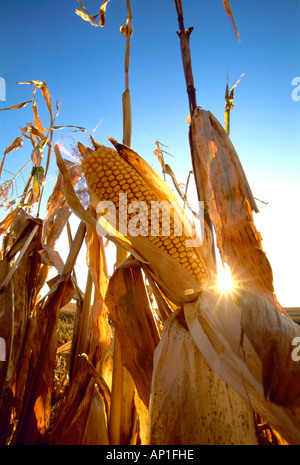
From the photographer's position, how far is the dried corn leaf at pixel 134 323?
4.15ft

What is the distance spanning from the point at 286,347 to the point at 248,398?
0.20 meters

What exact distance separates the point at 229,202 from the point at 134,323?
0.83m

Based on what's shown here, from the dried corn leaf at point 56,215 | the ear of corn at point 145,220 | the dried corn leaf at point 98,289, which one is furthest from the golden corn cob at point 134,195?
the dried corn leaf at point 56,215

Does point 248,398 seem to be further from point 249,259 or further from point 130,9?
point 130,9

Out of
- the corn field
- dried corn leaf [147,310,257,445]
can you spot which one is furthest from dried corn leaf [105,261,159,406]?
dried corn leaf [147,310,257,445]

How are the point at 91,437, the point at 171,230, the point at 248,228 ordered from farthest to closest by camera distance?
the point at 91,437 → the point at 248,228 → the point at 171,230

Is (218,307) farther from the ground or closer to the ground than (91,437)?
farther from the ground

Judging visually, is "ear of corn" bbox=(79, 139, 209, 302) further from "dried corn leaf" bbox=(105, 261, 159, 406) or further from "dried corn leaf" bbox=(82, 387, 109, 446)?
"dried corn leaf" bbox=(82, 387, 109, 446)

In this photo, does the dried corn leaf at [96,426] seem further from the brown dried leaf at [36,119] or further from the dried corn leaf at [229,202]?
the brown dried leaf at [36,119]

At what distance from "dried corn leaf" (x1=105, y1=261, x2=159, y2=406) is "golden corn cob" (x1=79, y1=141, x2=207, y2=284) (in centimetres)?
26

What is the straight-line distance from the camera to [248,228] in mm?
1375

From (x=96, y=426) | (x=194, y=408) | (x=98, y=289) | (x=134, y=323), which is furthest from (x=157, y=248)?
(x=96, y=426)

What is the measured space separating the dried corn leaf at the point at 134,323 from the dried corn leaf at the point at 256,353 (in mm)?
388
